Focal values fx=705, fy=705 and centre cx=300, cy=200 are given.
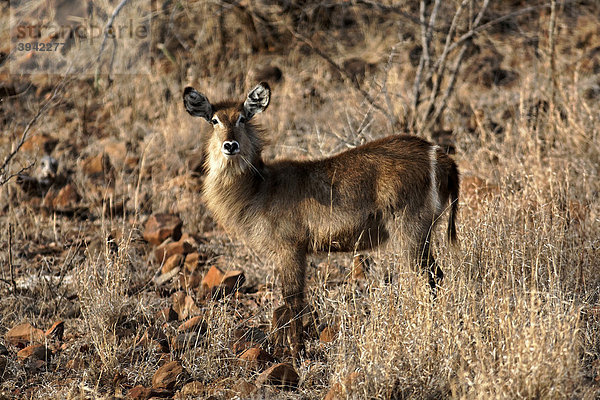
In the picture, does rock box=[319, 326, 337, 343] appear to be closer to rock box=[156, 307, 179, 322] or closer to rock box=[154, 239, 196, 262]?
rock box=[156, 307, 179, 322]

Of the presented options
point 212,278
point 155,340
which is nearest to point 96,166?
point 212,278

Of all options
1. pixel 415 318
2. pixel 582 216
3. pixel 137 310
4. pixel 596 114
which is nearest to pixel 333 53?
pixel 596 114

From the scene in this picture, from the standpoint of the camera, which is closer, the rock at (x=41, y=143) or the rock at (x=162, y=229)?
the rock at (x=162, y=229)

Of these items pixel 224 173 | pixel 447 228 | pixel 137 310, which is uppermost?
pixel 224 173

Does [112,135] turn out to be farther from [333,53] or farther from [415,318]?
[415,318]

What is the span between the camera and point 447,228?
5379 millimetres

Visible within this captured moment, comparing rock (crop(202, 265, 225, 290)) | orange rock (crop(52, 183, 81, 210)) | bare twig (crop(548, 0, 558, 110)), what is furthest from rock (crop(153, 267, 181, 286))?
bare twig (crop(548, 0, 558, 110))

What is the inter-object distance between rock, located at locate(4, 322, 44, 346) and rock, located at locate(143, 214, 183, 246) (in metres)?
1.98

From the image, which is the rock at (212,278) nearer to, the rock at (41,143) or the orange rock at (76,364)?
the orange rock at (76,364)

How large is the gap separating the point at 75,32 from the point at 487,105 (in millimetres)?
6265

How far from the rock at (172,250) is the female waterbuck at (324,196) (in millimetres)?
1381

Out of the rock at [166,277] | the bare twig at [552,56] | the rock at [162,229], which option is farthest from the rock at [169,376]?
the bare twig at [552,56]

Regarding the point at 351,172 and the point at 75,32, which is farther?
the point at 75,32

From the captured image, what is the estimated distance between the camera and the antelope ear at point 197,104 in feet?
17.9
